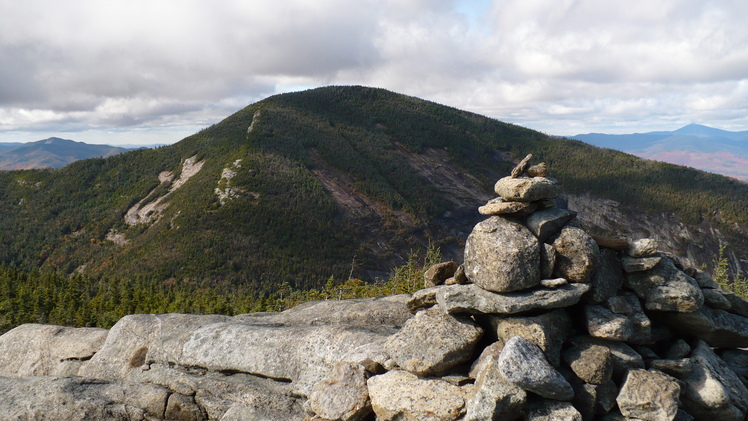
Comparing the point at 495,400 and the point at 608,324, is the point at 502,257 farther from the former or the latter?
the point at 495,400

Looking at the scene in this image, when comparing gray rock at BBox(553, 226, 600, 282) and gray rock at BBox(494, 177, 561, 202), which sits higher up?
gray rock at BBox(494, 177, 561, 202)

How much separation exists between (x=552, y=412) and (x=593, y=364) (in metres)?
2.21

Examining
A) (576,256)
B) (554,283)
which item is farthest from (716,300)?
(554,283)

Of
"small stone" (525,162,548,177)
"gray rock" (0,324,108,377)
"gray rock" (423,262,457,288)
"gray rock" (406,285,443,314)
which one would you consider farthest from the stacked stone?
"gray rock" (0,324,108,377)

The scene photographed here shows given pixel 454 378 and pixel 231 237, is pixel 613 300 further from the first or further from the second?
pixel 231 237

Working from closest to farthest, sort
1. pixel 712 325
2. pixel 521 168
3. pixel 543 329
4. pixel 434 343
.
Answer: pixel 543 329, pixel 434 343, pixel 712 325, pixel 521 168

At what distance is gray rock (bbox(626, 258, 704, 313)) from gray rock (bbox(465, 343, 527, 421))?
280 inches

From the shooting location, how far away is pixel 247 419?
16391 mm

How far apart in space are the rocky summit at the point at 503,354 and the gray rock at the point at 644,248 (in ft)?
0.17

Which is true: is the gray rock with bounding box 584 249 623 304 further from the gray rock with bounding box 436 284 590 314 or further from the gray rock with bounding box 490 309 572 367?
the gray rock with bounding box 490 309 572 367

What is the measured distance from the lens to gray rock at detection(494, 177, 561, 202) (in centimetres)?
1673

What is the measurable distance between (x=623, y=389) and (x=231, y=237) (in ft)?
499

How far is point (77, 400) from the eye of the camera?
58.5ft

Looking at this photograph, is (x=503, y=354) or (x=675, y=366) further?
(x=675, y=366)
